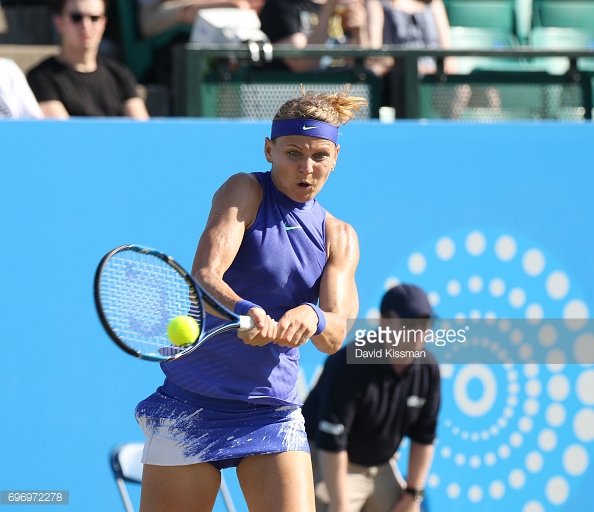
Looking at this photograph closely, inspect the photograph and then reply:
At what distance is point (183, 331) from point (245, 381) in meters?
Answer: 0.32

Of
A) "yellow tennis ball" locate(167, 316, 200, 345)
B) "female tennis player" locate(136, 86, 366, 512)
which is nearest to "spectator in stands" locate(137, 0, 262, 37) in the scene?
"female tennis player" locate(136, 86, 366, 512)

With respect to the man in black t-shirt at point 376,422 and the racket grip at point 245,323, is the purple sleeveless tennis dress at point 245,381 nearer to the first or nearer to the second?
the racket grip at point 245,323

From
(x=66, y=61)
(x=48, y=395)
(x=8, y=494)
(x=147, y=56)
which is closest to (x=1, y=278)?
(x=48, y=395)

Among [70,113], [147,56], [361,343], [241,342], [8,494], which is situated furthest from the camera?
[147,56]

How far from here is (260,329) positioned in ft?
8.79

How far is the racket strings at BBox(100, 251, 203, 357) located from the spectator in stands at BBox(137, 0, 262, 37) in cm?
287

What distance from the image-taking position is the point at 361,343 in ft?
14.1

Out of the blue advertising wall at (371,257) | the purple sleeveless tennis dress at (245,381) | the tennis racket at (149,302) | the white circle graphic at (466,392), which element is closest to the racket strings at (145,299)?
the tennis racket at (149,302)

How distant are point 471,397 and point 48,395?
1.75 m

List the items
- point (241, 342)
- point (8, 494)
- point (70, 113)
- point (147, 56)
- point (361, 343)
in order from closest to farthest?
point (241, 342)
point (8, 494)
point (361, 343)
point (70, 113)
point (147, 56)

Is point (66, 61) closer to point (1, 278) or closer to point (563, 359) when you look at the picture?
point (1, 278)

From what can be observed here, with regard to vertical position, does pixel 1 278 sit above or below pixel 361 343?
above

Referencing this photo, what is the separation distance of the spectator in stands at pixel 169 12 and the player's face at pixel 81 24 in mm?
763

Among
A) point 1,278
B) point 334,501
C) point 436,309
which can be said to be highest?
point 1,278
